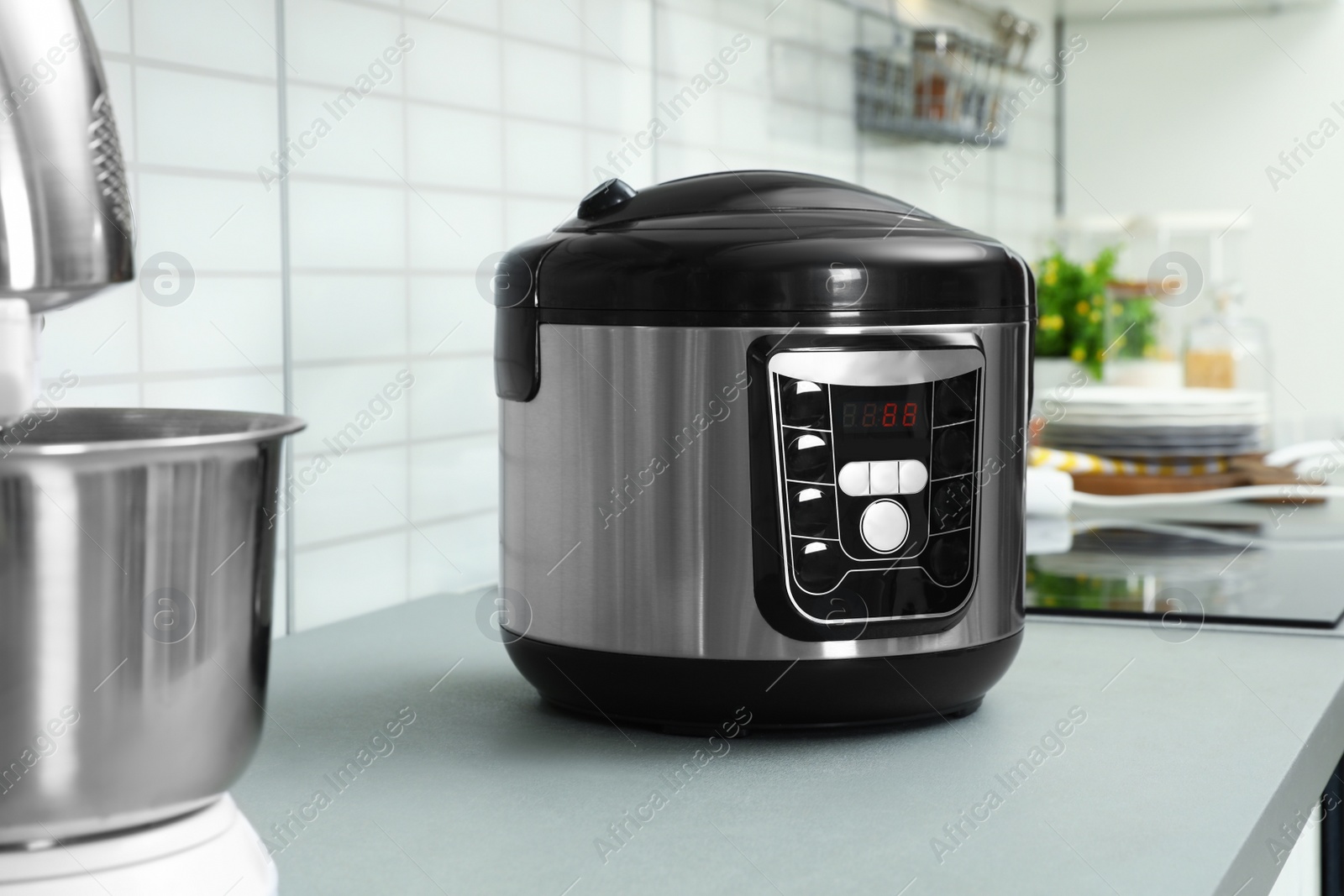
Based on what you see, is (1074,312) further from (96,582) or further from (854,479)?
(96,582)

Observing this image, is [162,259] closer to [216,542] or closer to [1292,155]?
[216,542]

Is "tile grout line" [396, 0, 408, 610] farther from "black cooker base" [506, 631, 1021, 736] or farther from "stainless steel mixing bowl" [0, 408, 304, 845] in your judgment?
"stainless steel mixing bowl" [0, 408, 304, 845]

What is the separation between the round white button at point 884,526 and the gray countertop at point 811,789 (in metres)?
0.10

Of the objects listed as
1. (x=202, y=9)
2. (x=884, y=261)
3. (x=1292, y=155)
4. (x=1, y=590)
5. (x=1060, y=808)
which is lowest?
(x=1060, y=808)

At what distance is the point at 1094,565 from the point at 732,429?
57 cm

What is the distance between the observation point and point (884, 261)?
0.62 m

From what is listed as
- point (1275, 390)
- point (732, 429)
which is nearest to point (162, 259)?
point (732, 429)

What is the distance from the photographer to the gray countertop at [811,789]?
0.49m

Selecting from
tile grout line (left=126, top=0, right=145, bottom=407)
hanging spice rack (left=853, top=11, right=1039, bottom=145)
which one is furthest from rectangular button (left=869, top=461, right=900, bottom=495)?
hanging spice rack (left=853, top=11, right=1039, bottom=145)

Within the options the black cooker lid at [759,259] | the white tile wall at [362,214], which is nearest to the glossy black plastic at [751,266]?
→ the black cooker lid at [759,259]

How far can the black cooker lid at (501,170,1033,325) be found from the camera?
2.03 ft

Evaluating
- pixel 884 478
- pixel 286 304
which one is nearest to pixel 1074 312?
pixel 286 304

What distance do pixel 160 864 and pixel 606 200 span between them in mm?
398

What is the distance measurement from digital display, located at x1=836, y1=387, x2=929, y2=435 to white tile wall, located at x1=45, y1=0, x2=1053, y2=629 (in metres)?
0.42
